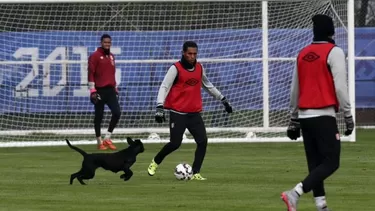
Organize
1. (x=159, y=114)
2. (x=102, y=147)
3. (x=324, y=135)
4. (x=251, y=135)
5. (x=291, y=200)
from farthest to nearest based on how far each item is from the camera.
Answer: (x=251, y=135)
(x=102, y=147)
(x=159, y=114)
(x=324, y=135)
(x=291, y=200)

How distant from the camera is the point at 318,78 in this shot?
12203 millimetres

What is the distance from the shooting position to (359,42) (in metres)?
33.0

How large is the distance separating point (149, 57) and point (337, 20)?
4980mm

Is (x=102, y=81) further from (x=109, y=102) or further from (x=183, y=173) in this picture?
(x=183, y=173)

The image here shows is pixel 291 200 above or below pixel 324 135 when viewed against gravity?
below

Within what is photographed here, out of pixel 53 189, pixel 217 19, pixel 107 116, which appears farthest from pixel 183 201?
pixel 107 116

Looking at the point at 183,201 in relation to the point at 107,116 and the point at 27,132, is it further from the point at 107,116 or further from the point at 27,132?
the point at 107,116

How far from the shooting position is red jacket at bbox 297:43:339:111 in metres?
12.2

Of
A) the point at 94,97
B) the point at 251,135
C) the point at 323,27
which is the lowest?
the point at 251,135

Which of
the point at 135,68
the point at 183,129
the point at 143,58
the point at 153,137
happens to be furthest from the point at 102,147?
the point at 183,129

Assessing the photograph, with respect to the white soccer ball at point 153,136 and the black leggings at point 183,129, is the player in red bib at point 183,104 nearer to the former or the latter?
the black leggings at point 183,129

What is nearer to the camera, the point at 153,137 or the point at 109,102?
the point at 109,102

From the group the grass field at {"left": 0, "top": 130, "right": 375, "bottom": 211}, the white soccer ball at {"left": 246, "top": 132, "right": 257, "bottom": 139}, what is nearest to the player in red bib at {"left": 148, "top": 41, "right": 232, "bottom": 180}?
the grass field at {"left": 0, "top": 130, "right": 375, "bottom": 211}

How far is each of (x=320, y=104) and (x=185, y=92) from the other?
4.97 metres
